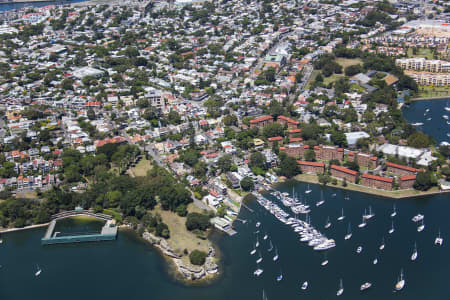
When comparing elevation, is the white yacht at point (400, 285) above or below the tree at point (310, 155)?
below

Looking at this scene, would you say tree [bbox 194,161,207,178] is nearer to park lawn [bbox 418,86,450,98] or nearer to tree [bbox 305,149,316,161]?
tree [bbox 305,149,316,161]

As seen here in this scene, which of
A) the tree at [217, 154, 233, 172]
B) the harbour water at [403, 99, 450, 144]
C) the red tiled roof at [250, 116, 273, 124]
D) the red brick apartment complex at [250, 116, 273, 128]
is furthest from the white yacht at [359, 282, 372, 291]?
the red tiled roof at [250, 116, 273, 124]

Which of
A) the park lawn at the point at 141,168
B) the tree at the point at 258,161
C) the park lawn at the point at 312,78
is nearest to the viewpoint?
the tree at the point at 258,161

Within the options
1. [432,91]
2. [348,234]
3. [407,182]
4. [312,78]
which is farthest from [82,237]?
[432,91]

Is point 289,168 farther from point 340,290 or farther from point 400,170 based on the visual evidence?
point 340,290

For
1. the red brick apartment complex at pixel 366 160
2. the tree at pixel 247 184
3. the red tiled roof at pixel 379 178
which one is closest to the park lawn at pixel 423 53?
the red brick apartment complex at pixel 366 160

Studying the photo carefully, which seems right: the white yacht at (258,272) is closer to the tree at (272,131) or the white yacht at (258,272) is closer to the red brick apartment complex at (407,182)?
the red brick apartment complex at (407,182)

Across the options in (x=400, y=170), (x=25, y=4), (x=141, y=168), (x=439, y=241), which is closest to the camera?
(x=439, y=241)
